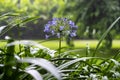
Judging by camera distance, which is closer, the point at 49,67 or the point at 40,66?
the point at 49,67

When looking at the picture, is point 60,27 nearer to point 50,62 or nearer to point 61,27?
point 61,27

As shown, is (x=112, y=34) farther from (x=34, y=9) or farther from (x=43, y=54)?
(x=43, y=54)

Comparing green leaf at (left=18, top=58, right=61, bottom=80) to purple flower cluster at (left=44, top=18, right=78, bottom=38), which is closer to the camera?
green leaf at (left=18, top=58, right=61, bottom=80)

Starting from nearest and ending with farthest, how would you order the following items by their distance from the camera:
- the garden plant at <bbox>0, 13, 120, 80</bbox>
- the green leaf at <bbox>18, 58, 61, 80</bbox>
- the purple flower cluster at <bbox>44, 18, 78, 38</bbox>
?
the green leaf at <bbox>18, 58, 61, 80</bbox> → the garden plant at <bbox>0, 13, 120, 80</bbox> → the purple flower cluster at <bbox>44, 18, 78, 38</bbox>

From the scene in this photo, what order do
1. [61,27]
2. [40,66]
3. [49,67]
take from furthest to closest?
[61,27], [40,66], [49,67]

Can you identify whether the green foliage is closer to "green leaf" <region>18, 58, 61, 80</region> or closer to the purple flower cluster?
"green leaf" <region>18, 58, 61, 80</region>

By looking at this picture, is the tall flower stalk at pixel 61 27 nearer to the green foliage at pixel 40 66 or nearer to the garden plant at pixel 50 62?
the garden plant at pixel 50 62

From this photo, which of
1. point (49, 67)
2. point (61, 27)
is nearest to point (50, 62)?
point (49, 67)

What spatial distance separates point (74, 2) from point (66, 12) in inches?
10.7

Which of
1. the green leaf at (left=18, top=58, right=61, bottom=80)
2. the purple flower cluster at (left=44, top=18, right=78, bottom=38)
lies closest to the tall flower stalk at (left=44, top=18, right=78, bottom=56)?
the purple flower cluster at (left=44, top=18, right=78, bottom=38)

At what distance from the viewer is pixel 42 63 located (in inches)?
23.7

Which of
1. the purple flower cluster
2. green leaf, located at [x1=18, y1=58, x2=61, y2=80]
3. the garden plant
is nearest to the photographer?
green leaf, located at [x1=18, y1=58, x2=61, y2=80]

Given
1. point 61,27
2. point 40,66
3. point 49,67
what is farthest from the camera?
point 61,27

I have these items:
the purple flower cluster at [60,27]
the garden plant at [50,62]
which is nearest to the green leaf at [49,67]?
the garden plant at [50,62]
